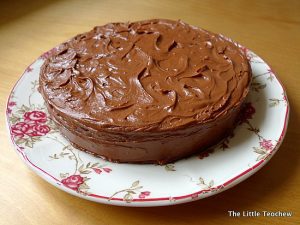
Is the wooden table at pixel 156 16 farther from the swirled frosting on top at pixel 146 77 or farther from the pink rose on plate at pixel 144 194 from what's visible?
the swirled frosting on top at pixel 146 77

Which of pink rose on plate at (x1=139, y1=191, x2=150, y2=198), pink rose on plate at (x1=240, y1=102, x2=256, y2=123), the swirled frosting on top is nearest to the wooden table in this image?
pink rose on plate at (x1=139, y1=191, x2=150, y2=198)

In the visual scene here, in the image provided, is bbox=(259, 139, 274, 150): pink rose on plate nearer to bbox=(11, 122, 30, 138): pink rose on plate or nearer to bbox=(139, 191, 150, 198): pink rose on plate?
bbox=(139, 191, 150, 198): pink rose on plate

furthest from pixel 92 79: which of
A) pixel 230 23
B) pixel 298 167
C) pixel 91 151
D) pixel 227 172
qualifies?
pixel 230 23

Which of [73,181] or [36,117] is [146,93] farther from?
[36,117]

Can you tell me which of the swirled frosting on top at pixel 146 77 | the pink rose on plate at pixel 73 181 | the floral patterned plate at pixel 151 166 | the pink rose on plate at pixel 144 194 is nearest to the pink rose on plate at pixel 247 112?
the floral patterned plate at pixel 151 166

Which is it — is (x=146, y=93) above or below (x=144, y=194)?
above

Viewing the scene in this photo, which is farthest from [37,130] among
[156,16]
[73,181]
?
[156,16]
